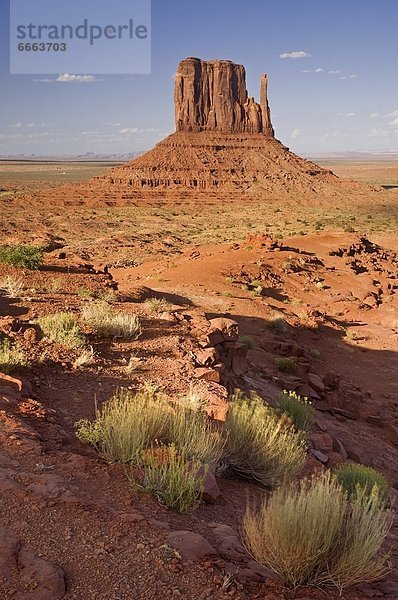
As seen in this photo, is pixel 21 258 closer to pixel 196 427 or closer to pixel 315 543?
pixel 196 427

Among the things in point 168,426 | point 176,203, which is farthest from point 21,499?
point 176,203

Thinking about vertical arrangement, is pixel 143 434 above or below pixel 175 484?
above

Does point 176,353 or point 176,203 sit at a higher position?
point 176,203

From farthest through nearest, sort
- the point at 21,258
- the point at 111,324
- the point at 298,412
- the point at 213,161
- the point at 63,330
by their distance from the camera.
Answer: the point at 213,161 < the point at 21,258 < the point at 111,324 < the point at 298,412 < the point at 63,330

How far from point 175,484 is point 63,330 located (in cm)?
421

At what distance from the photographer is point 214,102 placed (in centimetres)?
8981

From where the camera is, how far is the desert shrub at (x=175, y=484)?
4.14 m

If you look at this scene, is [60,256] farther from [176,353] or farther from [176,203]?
[176,203]

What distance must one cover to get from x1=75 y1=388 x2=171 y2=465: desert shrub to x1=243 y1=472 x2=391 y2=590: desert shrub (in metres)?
1.47

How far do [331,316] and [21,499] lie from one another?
15964 mm

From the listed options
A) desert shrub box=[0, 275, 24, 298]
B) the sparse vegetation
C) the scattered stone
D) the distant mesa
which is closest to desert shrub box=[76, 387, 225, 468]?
the scattered stone

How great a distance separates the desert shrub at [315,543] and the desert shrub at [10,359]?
3.78m

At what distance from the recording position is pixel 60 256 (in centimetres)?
1678

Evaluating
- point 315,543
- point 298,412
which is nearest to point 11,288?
point 298,412
